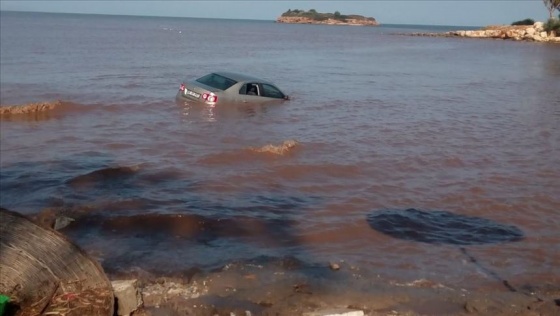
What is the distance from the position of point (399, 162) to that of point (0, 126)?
9.67 m

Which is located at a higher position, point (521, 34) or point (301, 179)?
point (521, 34)

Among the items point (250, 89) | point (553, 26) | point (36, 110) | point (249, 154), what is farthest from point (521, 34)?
point (249, 154)

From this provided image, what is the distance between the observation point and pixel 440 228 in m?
9.02

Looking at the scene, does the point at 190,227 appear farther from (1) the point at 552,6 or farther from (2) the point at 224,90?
(1) the point at 552,6

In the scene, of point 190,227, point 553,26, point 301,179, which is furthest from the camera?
point 553,26

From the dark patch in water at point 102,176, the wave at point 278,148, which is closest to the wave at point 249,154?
the wave at point 278,148

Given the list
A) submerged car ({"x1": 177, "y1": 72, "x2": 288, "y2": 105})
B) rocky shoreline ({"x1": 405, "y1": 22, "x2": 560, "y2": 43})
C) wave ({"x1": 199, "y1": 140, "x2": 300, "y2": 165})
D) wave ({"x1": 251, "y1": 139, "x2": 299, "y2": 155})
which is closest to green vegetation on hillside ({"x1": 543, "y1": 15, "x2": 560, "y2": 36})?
rocky shoreline ({"x1": 405, "y1": 22, "x2": 560, "y2": 43})

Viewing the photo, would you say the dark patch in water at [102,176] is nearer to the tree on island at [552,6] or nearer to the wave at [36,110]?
the wave at [36,110]

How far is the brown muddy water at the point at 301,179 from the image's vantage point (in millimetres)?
7898

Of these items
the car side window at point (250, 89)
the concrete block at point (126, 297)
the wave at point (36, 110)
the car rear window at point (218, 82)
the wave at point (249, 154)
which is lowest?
the wave at point (249, 154)

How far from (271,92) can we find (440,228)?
35.0 ft

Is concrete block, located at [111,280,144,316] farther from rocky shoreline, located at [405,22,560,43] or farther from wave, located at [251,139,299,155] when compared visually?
rocky shoreline, located at [405,22,560,43]

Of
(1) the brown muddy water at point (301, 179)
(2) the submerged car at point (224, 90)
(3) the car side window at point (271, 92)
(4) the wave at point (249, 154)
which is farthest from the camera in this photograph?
(3) the car side window at point (271, 92)

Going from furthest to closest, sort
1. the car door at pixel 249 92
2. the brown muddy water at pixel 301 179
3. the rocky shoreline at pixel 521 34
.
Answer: the rocky shoreline at pixel 521 34
the car door at pixel 249 92
the brown muddy water at pixel 301 179
